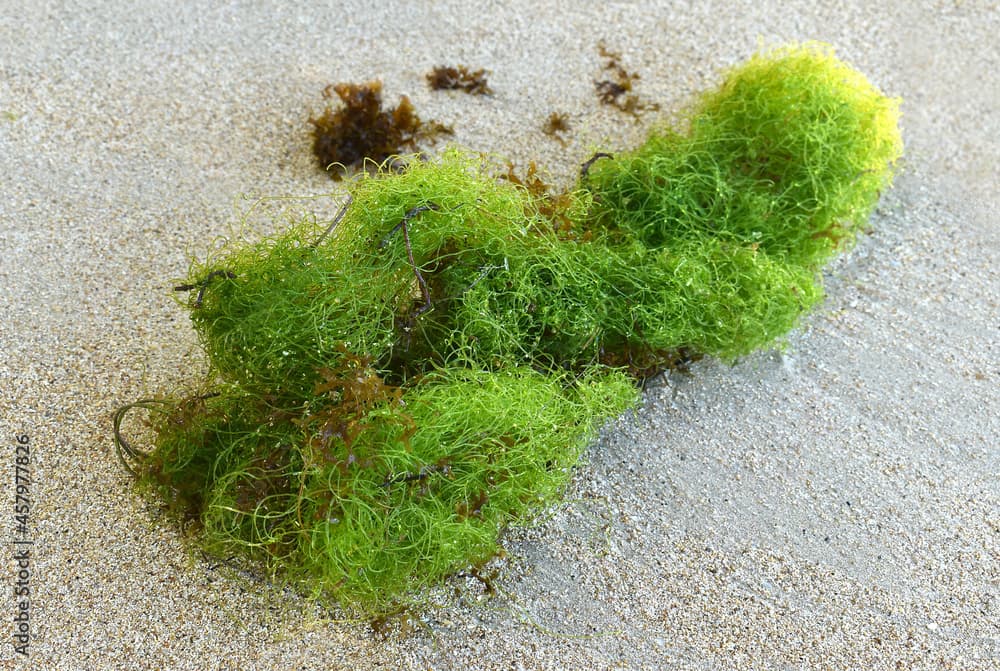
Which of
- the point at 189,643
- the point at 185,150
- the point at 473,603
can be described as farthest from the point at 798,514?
the point at 185,150

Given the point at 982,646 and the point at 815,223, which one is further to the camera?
the point at 815,223

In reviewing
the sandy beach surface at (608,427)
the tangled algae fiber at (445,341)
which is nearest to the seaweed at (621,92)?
the sandy beach surface at (608,427)

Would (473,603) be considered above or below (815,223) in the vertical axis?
below

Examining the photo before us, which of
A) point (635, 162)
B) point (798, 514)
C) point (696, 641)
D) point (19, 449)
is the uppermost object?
point (635, 162)

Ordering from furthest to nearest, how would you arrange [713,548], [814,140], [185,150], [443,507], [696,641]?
[185,150] → [814,140] → [713,548] → [696,641] → [443,507]

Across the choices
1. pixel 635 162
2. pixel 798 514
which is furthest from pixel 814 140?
pixel 798 514

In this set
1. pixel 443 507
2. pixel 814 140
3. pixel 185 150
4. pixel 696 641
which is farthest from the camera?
pixel 185 150

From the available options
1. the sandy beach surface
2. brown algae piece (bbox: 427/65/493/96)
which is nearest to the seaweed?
the sandy beach surface

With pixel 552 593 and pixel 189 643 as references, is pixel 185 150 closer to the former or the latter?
pixel 189 643
